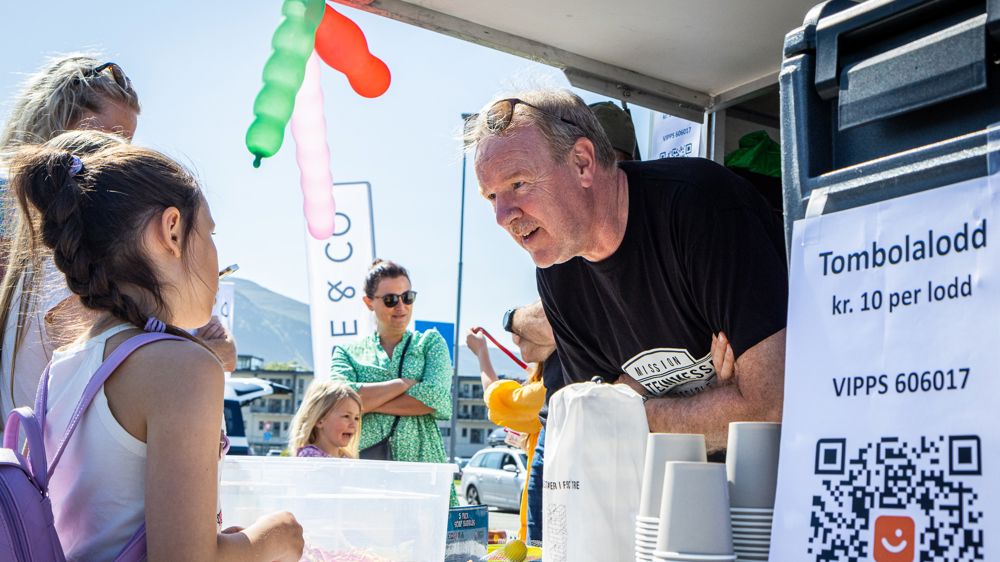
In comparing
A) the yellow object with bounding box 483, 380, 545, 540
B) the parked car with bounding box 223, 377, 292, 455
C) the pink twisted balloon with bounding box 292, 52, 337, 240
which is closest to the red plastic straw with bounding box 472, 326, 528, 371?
the yellow object with bounding box 483, 380, 545, 540

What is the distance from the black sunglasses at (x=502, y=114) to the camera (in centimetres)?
182

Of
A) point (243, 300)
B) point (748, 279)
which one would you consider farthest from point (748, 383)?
point (243, 300)

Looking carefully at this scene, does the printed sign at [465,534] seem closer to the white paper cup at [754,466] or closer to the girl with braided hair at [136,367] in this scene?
the girl with braided hair at [136,367]

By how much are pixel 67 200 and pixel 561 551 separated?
2.76 feet

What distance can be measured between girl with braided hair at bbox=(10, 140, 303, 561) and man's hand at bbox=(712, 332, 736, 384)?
797 mm

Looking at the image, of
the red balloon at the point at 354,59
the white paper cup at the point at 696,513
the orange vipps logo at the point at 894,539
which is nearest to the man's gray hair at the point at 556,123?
the red balloon at the point at 354,59

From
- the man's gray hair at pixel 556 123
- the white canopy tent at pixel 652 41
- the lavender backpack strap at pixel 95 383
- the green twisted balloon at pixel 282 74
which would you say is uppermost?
the white canopy tent at pixel 652 41

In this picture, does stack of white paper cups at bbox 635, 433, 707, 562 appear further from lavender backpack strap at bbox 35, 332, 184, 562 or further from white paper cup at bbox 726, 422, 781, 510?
lavender backpack strap at bbox 35, 332, 184, 562

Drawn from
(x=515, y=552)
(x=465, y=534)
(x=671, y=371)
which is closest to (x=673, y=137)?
(x=671, y=371)

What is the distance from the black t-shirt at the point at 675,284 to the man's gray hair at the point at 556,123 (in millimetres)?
109

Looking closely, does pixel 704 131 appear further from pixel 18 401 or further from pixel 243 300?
pixel 243 300

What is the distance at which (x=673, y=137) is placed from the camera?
3.47 meters

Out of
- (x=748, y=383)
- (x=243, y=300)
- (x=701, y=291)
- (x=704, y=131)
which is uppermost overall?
(x=243, y=300)

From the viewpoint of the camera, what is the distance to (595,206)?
74.6 inches
